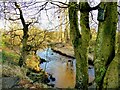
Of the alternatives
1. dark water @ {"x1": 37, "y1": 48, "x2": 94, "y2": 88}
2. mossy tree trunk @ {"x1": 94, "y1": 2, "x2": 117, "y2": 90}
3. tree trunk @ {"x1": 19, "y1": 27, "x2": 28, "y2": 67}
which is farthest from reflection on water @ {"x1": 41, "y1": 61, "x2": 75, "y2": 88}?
mossy tree trunk @ {"x1": 94, "y1": 2, "x2": 117, "y2": 90}

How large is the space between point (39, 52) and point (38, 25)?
12.6 inches

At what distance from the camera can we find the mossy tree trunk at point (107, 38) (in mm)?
2035

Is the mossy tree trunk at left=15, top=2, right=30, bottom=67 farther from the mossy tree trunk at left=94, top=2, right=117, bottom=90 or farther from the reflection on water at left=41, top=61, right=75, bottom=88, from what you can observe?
the mossy tree trunk at left=94, top=2, right=117, bottom=90

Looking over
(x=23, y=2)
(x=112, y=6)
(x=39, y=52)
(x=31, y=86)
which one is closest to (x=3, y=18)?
(x=23, y=2)

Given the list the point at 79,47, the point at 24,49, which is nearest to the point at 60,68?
the point at 79,47

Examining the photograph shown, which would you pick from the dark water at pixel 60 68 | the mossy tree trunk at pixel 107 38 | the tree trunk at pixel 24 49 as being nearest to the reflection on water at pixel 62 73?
the dark water at pixel 60 68

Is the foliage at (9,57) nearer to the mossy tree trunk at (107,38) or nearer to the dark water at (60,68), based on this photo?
the dark water at (60,68)

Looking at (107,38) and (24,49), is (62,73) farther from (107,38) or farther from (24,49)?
(107,38)

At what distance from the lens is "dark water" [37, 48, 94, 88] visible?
277cm

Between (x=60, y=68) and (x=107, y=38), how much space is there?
915 millimetres

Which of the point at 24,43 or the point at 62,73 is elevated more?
the point at 24,43

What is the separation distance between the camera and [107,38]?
2.06 m

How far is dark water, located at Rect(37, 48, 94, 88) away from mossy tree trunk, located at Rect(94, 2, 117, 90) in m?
0.68

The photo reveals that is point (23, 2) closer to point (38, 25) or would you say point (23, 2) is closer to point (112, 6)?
point (38, 25)
